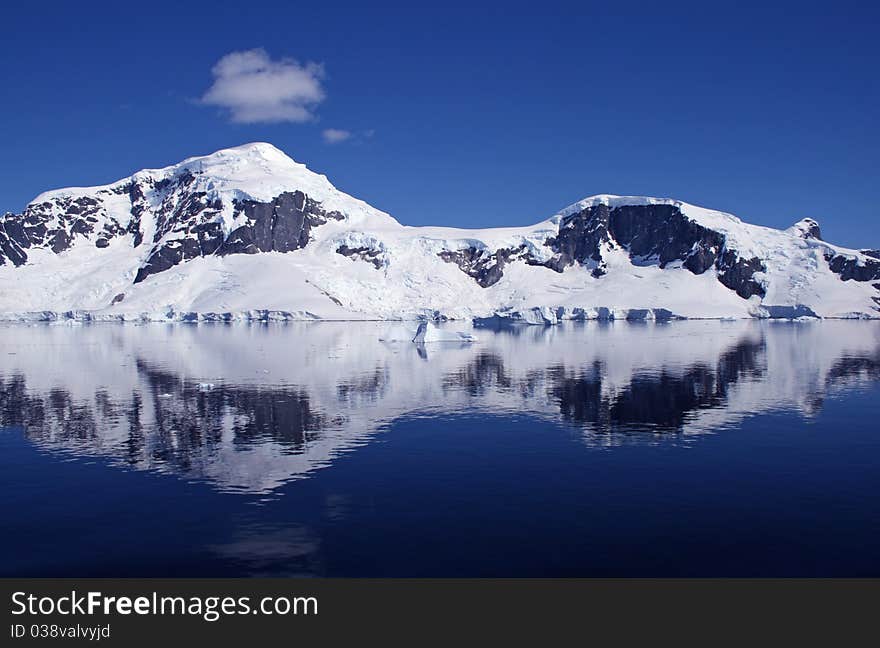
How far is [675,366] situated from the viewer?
70.0 metres

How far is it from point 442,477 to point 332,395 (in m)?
23.3

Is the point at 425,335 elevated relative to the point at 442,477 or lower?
elevated

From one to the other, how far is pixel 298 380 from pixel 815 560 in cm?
4582

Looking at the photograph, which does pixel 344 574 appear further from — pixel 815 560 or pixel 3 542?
pixel 815 560

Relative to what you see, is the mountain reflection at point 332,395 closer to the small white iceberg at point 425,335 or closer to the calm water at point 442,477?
the calm water at point 442,477

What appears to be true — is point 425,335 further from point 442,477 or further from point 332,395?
point 442,477

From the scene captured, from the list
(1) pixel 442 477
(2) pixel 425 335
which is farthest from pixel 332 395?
(2) pixel 425 335

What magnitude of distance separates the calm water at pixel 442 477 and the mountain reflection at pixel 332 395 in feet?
0.91

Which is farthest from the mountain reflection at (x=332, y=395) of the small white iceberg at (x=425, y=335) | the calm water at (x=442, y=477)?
the small white iceberg at (x=425, y=335)

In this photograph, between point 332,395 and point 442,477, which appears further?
point 332,395

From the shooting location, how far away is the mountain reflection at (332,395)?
33.4m

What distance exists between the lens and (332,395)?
49.9 meters

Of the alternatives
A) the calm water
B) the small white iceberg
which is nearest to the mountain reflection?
the calm water

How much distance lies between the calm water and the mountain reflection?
0.28m
